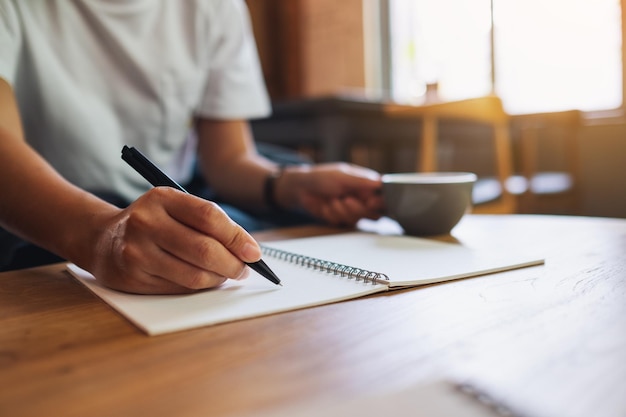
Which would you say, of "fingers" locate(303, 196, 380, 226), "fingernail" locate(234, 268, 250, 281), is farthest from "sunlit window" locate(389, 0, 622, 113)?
"fingernail" locate(234, 268, 250, 281)

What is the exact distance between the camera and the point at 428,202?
0.73 meters

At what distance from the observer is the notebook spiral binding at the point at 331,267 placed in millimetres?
471

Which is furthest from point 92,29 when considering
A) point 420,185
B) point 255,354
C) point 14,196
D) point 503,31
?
point 503,31

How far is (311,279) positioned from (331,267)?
0.09ft

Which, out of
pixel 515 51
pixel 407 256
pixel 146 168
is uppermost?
pixel 515 51

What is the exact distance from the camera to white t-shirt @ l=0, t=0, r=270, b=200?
2.93 ft

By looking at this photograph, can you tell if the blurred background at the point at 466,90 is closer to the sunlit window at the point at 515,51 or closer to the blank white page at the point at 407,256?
the sunlit window at the point at 515,51

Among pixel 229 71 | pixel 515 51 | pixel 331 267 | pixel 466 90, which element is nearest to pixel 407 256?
pixel 331 267

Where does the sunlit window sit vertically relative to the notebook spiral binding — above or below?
above

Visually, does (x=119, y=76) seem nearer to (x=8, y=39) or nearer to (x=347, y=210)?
(x=8, y=39)

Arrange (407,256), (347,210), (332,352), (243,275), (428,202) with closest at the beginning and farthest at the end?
(332,352)
(243,275)
(407,256)
(428,202)
(347,210)

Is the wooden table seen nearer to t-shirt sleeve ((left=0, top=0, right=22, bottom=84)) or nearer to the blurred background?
t-shirt sleeve ((left=0, top=0, right=22, bottom=84))

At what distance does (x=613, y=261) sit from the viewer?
551 mm

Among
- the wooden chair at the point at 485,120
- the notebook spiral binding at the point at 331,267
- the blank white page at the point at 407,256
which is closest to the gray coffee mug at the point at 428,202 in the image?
the blank white page at the point at 407,256
